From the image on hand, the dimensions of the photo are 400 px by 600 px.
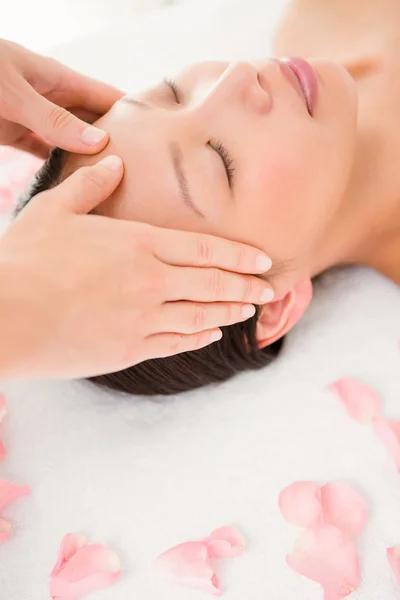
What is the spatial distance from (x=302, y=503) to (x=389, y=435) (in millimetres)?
189

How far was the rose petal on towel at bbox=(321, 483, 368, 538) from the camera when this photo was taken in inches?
38.6

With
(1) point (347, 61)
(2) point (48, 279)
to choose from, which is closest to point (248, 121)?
(2) point (48, 279)

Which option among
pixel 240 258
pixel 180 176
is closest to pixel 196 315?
pixel 240 258

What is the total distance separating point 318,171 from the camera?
3.33 ft

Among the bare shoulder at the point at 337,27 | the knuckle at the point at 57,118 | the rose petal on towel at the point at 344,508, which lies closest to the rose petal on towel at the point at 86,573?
the rose petal on towel at the point at 344,508

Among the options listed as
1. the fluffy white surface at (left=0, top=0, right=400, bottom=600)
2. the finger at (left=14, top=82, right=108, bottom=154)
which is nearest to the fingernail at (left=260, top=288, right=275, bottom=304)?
the fluffy white surface at (left=0, top=0, right=400, bottom=600)

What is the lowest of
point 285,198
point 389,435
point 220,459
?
point 220,459

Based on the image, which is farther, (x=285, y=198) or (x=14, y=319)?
(x=285, y=198)

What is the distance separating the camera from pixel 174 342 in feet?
3.15

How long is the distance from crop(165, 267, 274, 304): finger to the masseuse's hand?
0.88 feet

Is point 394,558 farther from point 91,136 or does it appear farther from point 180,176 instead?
point 91,136

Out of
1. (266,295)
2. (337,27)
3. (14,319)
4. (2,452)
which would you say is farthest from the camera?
(337,27)

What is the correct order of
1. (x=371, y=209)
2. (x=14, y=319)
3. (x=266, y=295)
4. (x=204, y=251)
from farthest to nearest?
(x=371, y=209) < (x=266, y=295) < (x=204, y=251) < (x=14, y=319)

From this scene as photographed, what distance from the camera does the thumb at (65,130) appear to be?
3.25 ft
